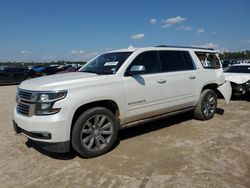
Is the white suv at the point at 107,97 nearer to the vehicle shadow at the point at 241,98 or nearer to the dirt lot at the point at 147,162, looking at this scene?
the dirt lot at the point at 147,162

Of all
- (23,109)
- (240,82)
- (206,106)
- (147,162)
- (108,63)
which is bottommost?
(147,162)

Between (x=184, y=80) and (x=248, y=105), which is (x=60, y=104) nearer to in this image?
(x=184, y=80)

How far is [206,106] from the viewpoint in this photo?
20.7ft

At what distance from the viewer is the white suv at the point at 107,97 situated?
371 centimetres

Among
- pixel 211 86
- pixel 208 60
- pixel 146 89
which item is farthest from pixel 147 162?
pixel 208 60

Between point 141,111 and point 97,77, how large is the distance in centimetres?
113

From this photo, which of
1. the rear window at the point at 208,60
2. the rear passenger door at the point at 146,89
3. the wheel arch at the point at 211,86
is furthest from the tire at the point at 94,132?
the rear window at the point at 208,60

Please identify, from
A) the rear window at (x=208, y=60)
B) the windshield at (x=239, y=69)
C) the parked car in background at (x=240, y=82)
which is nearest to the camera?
the rear window at (x=208, y=60)

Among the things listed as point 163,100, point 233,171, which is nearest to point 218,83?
point 163,100

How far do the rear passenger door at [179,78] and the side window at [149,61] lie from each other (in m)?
0.16

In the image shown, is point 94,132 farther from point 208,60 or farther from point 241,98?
point 241,98

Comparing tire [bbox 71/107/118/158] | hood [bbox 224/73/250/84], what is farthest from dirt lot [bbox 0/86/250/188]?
hood [bbox 224/73/250/84]

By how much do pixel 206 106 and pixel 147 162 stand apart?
311cm

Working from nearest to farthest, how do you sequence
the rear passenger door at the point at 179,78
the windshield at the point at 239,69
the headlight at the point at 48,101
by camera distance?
the headlight at the point at 48,101
the rear passenger door at the point at 179,78
the windshield at the point at 239,69
